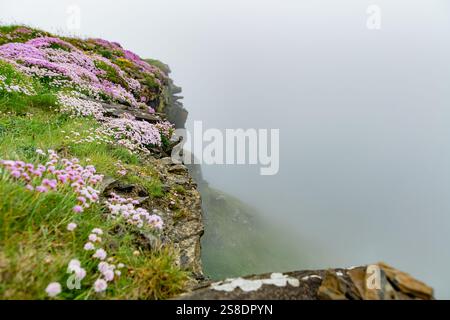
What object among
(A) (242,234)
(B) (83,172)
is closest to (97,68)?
(B) (83,172)

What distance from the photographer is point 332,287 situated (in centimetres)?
304

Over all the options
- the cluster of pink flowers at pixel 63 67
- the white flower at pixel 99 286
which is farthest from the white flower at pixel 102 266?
the cluster of pink flowers at pixel 63 67

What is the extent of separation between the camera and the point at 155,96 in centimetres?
2183

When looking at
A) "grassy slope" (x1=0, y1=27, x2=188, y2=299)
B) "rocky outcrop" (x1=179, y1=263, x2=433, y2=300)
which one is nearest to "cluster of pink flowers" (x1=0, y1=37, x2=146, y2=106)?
"grassy slope" (x1=0, y1=27, x2=188, y2=299)

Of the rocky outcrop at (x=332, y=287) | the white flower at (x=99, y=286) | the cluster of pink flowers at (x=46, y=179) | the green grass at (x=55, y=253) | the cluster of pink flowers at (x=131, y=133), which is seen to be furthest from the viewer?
the cluster of pink flowers at (x=131, y=133)

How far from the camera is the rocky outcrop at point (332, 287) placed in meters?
2.84

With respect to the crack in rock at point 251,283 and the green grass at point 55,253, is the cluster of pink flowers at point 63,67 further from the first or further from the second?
the crack in rock at point 251,283

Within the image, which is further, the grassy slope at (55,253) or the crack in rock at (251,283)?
the crack in rock at (251,283)

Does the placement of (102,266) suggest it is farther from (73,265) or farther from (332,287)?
(332,287)

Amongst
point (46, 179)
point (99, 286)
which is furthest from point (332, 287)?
point (46, 179)

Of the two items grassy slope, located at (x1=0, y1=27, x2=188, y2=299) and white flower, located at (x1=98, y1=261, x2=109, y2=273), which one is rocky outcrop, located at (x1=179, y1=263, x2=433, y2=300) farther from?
white flower, located at (x1=98, y1=261, x2=109, y2=273)

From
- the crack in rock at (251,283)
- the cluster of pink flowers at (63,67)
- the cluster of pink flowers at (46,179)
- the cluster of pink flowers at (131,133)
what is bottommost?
the crack in rock at (251,283)

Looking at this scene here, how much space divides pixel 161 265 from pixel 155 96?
2005cm
